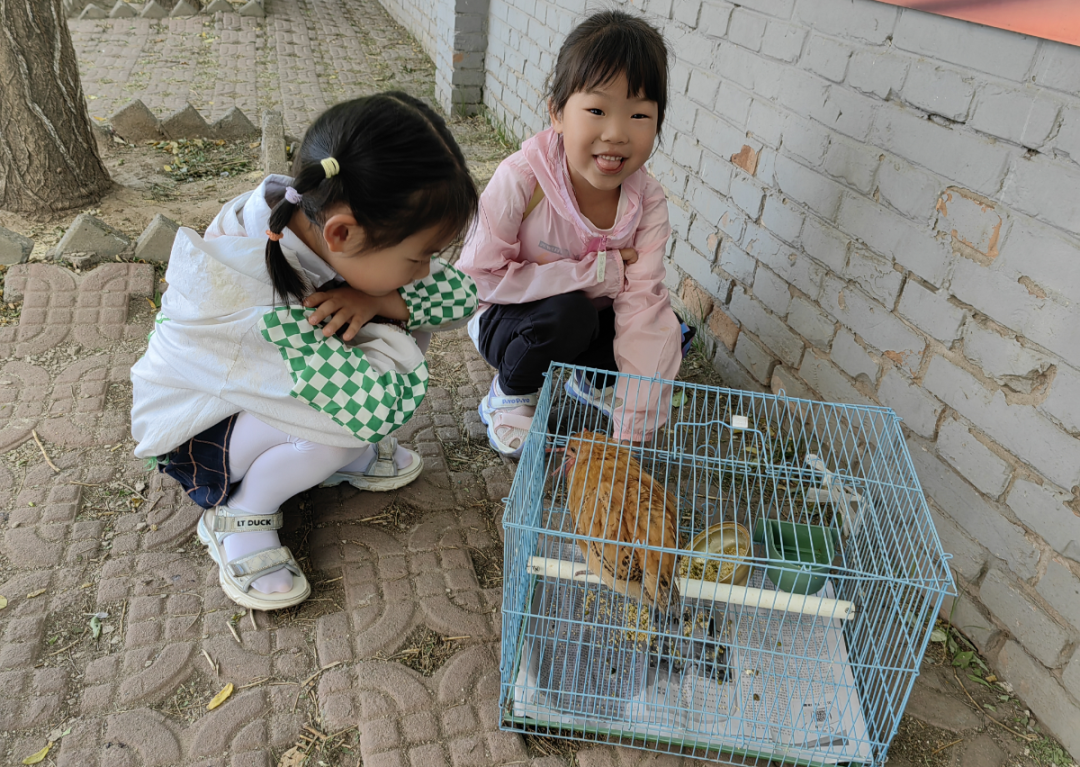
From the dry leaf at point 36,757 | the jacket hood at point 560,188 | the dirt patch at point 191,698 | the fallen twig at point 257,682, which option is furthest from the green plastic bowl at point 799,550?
the dry leaf at point 36,757

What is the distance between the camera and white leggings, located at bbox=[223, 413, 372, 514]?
6.95 ft

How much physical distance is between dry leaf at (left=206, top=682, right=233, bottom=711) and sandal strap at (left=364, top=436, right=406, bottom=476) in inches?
32.7

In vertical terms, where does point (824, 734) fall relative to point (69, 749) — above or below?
above

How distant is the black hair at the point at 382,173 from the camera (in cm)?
174

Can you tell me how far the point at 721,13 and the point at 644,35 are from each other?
102 cm

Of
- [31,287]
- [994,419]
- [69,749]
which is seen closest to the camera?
[69,749]

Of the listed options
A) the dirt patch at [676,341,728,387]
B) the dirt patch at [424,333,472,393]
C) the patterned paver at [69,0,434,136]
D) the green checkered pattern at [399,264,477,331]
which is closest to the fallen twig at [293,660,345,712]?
the green checkered pattern at [399,264,477,331]

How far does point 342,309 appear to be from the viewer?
2.02 meters

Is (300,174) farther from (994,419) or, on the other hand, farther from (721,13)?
(721,13)

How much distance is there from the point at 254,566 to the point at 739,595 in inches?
51.1

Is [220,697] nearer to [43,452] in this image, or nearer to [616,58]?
[43,452]

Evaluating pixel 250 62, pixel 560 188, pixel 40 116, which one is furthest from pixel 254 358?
pixel 250 62

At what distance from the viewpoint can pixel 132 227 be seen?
4020 millimetres

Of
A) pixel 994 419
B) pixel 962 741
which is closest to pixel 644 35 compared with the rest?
pixel 994 419
